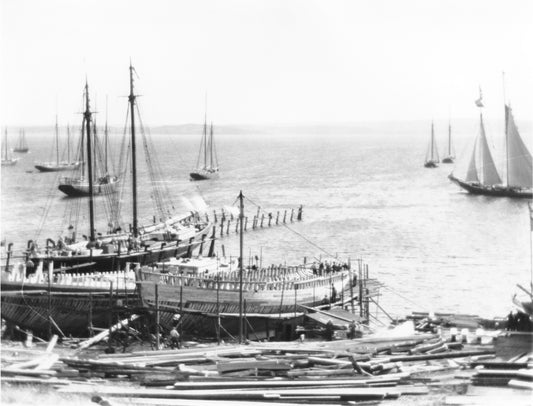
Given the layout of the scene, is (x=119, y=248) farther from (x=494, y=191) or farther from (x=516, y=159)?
(x=494, y=191)

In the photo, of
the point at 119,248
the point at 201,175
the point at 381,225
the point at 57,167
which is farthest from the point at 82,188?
the point at 119,248

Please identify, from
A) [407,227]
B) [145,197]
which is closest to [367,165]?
[145,197]

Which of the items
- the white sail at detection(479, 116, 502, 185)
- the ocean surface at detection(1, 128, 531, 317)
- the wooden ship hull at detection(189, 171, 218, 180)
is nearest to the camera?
the ocean surface at detection(1, 128, 531, 317)

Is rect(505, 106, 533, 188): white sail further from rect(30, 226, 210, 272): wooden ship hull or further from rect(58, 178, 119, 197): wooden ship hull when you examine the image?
rect(30, 226, 210, 272): wooden ship hull

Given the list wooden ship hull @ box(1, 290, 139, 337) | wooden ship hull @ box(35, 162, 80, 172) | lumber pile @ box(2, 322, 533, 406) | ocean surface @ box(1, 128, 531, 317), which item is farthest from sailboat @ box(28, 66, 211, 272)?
wooden ship hull @ box(35, 162, 80, 172)

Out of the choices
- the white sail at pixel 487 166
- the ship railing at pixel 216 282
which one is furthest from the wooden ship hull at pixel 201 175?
the ship railing at pixel 216 282

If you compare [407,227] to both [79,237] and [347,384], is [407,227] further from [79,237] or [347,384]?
[347,384]

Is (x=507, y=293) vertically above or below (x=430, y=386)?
below
